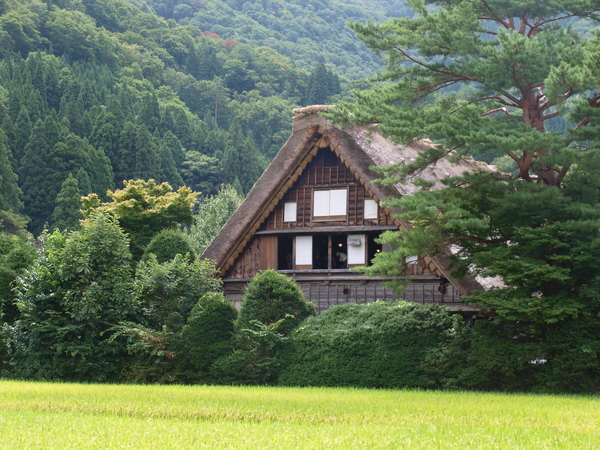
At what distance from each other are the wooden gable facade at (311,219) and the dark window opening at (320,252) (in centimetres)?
79

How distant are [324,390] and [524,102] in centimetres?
854

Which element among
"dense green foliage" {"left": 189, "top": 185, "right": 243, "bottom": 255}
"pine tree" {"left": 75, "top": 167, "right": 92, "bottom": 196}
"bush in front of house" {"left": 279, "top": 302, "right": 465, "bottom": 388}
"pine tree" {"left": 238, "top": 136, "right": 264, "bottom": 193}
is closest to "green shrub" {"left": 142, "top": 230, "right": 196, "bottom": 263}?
"bush in front of house" {"left": 279, "top": 302, "right": 465, "bottom": 388}

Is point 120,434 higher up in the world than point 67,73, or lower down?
lower down

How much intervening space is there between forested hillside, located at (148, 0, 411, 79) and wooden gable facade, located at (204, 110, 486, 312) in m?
97.1

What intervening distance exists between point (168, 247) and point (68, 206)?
36.4 metres

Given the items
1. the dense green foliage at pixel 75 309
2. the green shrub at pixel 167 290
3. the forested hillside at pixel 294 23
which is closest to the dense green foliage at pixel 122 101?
the forested hillside at pixel 294 23

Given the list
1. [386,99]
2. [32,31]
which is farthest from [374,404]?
[32,31]

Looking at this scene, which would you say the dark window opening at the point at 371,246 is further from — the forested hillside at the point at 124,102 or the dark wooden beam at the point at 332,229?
the forested hillside at the point at 124,102

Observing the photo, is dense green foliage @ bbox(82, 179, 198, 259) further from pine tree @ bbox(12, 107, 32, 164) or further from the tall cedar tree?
pine tree @ bbox(12, 107, 32, 164)

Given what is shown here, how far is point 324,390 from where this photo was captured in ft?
59.3

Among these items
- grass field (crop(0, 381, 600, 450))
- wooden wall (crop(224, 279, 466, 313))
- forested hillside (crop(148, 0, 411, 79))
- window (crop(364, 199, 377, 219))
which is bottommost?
grass field (crop(0, 381, 600, 450))

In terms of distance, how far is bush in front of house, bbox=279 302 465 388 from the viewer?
1953 centimetres

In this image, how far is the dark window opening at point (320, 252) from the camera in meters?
29.7

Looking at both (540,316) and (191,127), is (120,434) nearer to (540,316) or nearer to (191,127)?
(540,316)
